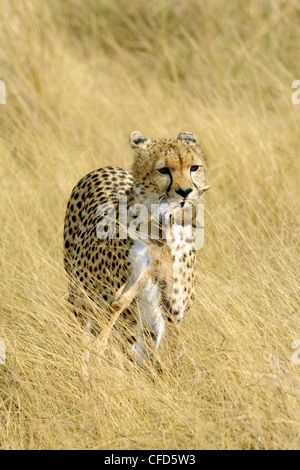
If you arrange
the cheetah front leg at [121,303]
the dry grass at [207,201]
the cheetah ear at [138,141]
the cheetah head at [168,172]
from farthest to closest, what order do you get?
the cheetah ear at [138,141] < the cheetah front leg at [121,303] < the cheetah head at [168,172] < the dry grass at [207,201]

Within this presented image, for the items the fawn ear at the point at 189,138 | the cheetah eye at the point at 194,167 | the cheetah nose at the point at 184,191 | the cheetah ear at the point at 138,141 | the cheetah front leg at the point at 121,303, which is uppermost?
the cheetah ear at the point at 138,141

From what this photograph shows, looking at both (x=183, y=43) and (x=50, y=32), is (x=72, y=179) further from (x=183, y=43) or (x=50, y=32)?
(x=183, y=43)

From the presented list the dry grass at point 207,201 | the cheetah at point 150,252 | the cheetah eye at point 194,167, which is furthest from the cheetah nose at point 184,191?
the dry grass at point 207,201

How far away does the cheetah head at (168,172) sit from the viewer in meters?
2.73

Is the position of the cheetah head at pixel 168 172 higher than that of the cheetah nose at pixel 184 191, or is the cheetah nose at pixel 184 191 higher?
the cheetah head at pixel 168 172

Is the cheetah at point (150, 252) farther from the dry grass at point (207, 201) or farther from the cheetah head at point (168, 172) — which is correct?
the dry grass at point (207, 201)

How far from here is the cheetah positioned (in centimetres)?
280

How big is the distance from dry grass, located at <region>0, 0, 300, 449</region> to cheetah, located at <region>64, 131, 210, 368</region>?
115 mm

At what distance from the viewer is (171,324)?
9.64 ft

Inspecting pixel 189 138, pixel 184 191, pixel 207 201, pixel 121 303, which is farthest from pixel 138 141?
pixel 207 201

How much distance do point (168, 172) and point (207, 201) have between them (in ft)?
4.62

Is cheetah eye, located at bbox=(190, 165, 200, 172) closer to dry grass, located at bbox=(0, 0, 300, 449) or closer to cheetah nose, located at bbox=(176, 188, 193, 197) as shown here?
cheetah nose, located at bbox=(176, 188, 193, 197)

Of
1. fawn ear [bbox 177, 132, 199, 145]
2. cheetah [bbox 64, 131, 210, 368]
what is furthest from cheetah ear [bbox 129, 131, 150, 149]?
fawn ear [bbox 177, 132, 199, 145]
